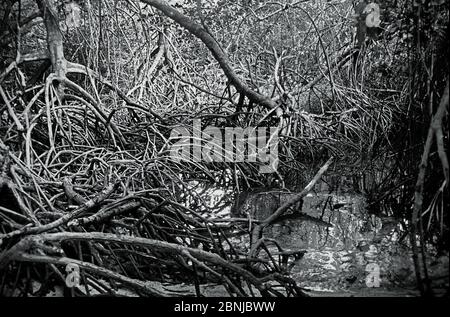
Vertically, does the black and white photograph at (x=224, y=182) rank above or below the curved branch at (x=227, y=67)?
below

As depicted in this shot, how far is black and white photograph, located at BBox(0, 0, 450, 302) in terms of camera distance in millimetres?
1935

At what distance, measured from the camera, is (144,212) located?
2.54 meters

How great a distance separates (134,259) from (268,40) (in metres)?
5.82

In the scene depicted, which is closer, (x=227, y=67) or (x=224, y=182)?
(x=224, y=182)

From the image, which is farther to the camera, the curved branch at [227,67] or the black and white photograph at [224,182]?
the curved branch at [227,67]

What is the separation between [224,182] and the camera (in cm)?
434

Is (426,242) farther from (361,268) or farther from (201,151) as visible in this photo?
(201,151)

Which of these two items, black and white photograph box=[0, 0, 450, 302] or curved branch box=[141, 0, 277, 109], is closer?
black and white photograph box=[0, 0, 450, 302]

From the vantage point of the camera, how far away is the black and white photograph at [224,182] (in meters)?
1.93

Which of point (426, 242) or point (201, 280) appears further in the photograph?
point (426, 242)

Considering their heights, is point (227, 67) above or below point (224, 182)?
above

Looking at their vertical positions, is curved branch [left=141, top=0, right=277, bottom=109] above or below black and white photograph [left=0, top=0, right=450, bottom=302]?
above

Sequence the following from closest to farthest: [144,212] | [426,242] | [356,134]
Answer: [426,242], [144,212], [356,134]
